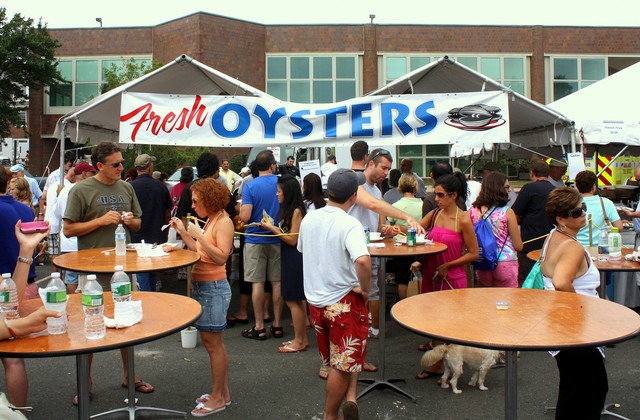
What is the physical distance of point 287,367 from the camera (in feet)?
16.8

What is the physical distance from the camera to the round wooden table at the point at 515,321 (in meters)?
2.46

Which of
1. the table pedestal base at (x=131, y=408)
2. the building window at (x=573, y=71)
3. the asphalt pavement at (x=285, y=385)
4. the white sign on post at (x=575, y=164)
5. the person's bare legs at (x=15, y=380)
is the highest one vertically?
the building window at (x=573, y=71)

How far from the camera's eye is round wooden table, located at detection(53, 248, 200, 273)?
13.2 feet

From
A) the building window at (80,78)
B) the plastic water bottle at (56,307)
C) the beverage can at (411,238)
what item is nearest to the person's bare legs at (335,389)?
the plastic water bottle at (56,307)

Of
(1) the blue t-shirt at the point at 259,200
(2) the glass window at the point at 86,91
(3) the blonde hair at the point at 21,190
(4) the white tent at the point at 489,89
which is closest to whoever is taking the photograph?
(1) the blue t-shirt at the point at 259,200

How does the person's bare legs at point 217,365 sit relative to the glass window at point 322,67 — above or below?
below

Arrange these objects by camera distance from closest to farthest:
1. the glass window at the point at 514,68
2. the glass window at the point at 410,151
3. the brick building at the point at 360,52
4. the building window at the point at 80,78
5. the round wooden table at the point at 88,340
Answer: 1. the round wooden table at the point at 88,340
2. the brick building at the point at 360,52
3. the glass window at the point at 410,151
4. the glass window at the point at 514,68
5. the building window at the point at 80,78

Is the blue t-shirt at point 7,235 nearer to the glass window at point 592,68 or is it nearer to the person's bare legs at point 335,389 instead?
the person's bare legs at point 335,389

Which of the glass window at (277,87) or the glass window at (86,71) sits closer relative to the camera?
the glass window at (277,87)

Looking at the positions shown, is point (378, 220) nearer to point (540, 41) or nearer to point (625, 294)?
point (625, 294)

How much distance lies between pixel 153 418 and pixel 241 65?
2296 cm

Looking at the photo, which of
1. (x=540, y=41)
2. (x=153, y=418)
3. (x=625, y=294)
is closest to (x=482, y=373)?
(x=153, y=418)

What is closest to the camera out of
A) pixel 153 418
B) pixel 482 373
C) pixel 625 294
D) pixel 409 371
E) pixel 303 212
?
pixel 153 418

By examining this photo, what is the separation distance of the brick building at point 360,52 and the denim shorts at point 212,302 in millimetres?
22161
